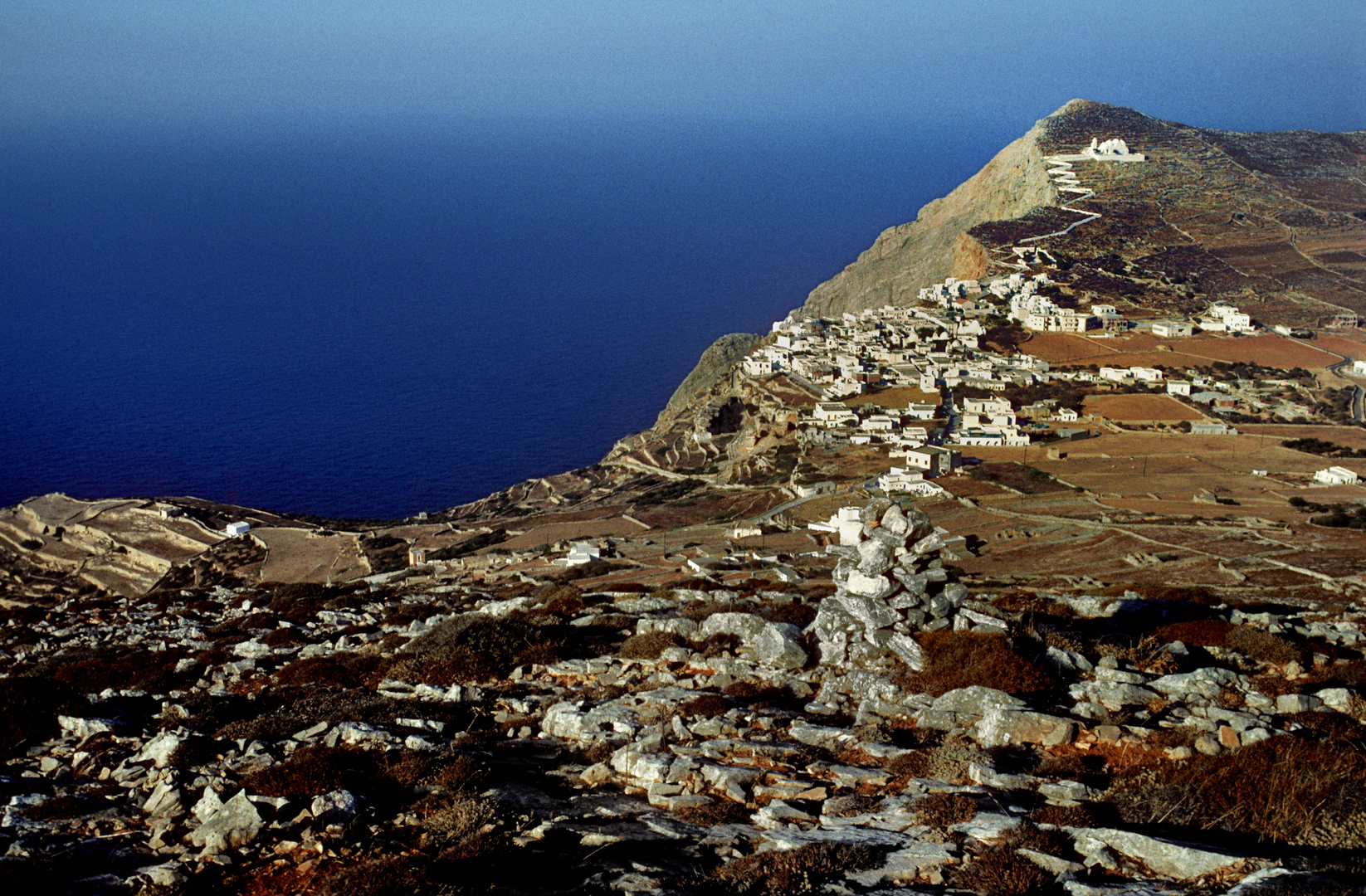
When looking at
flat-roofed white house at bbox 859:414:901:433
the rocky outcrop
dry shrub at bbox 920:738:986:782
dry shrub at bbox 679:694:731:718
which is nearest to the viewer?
dry shrub at bbox 920:738:986:782

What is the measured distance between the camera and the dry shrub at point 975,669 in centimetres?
1003

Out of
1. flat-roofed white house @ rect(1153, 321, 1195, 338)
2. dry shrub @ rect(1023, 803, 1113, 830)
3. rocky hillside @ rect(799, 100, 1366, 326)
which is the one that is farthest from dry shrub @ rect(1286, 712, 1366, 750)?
rocky hillside @ rect(799, 100, 1366, 326)

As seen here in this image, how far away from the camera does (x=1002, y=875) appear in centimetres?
630

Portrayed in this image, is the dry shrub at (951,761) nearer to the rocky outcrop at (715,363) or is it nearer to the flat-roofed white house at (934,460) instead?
the flat-roofed white house at (934,460)

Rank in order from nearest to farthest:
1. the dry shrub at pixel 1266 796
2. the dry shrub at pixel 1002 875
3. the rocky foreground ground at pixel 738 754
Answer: the dry shrub at pixel 1002 875, the rocky foreground ground at pixel 738 754, the dry shrub at pixel 1266 796

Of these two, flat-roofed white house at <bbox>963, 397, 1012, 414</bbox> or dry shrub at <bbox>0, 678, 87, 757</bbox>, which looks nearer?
dry shrub at <bbox>0, 678, 87, 757</bbox>

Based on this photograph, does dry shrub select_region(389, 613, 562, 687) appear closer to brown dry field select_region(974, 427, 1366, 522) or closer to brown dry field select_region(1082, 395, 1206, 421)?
brown dry field select_region(974, 427, 1366, 522)

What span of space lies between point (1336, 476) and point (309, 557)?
38.9 m

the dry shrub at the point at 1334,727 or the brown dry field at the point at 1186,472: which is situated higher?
the dry shrub at the point at 1334,727

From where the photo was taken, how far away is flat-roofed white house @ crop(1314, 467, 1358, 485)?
124 feet

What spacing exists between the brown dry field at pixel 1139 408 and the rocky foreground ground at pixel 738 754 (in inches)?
1438

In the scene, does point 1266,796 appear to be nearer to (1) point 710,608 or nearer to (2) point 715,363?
(1) point 710,608

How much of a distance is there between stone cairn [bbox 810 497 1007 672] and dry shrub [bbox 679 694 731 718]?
183 cm

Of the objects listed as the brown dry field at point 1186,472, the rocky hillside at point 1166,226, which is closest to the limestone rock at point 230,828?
the brown dry field at point 1186,472
